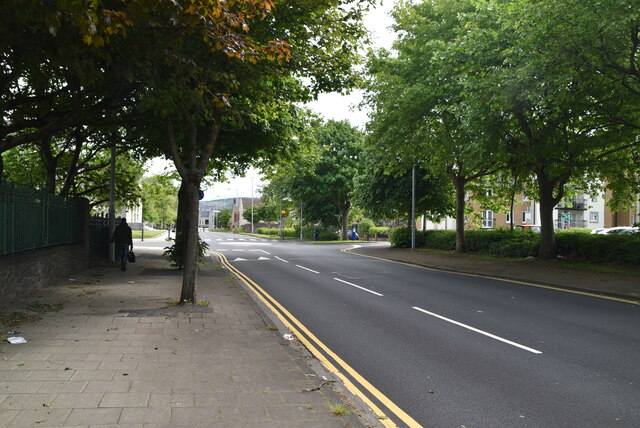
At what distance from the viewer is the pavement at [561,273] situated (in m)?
12.0

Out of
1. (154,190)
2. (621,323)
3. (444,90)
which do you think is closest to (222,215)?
(154,190)

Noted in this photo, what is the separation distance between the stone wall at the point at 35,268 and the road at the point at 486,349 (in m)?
5.22

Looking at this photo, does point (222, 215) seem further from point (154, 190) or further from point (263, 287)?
point (263, 287)

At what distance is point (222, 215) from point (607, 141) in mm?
129152

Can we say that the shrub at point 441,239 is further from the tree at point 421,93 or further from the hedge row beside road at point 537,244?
the tree at point 421,93

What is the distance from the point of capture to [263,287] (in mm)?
12930

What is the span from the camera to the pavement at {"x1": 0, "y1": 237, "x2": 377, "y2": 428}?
379 cm

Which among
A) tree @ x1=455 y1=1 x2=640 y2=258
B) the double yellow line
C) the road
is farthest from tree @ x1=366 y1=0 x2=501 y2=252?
the double yellow line

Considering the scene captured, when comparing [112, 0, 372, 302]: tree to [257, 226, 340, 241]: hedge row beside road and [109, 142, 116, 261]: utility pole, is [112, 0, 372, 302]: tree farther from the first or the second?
[257, 226, 340, 241]: hedge row beside road

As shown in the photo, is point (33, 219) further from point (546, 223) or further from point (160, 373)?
point (546, 223)

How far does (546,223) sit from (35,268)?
17799 mm

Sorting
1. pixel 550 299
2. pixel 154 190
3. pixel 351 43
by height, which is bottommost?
pixel 550 299

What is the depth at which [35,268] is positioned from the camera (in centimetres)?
1016

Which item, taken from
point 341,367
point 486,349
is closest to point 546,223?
point 486,349
